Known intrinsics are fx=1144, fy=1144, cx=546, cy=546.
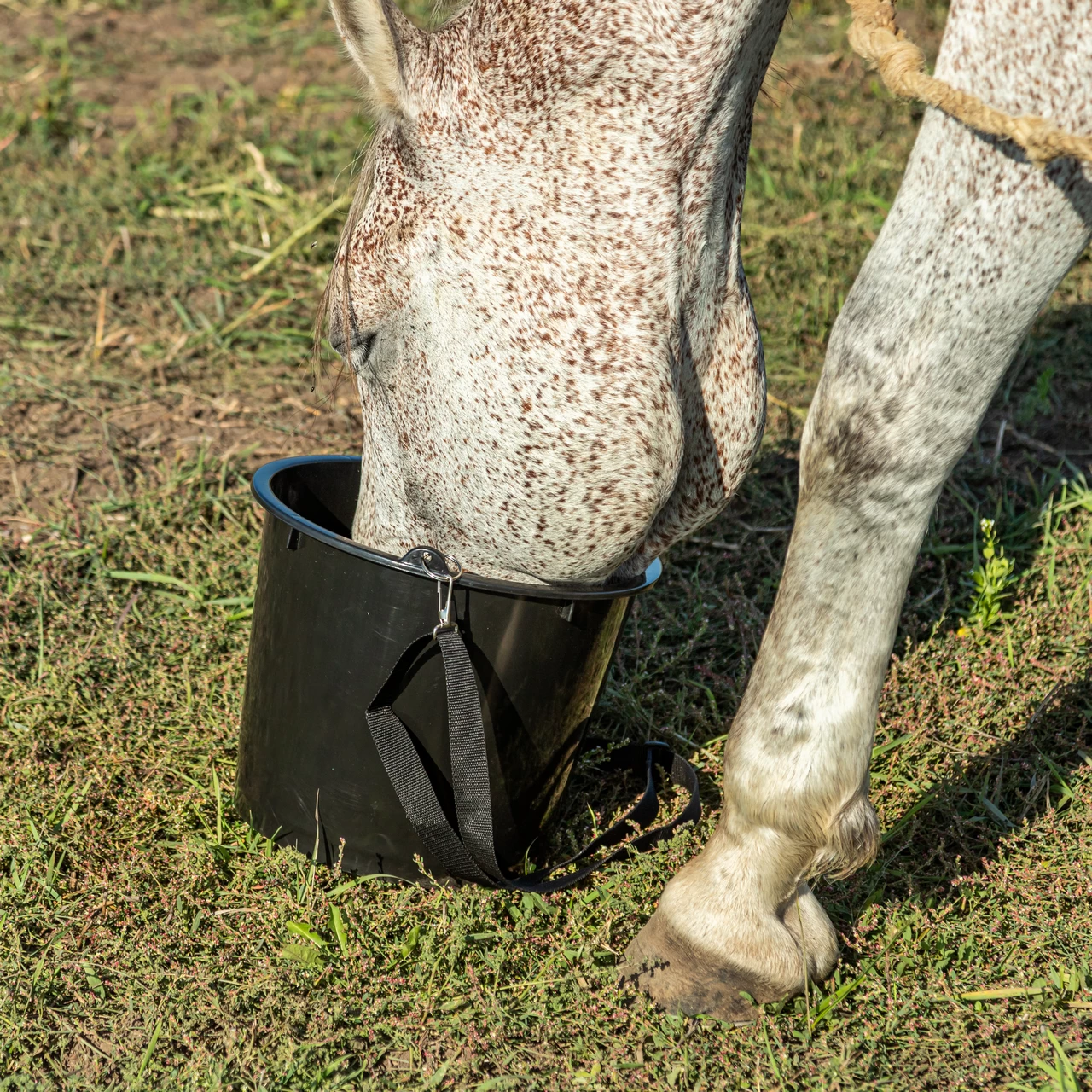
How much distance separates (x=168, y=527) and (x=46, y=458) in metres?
0.51

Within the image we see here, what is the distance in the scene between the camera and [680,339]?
1.72 meters

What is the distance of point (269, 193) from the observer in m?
4.46

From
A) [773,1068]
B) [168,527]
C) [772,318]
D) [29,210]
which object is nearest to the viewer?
[773,1068]

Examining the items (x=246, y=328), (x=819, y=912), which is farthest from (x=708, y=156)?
(x=246, y=328)

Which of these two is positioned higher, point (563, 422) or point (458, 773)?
point (563, 422)

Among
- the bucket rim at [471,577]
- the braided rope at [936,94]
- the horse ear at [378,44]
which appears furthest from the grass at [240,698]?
the braided rope at [936,94]

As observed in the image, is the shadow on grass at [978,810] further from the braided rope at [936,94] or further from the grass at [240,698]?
the braided rope at [936,94]

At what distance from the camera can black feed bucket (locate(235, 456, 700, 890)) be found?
6.33ft

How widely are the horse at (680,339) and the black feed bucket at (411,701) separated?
11 cm

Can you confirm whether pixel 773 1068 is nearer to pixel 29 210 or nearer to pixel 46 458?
pixel 46 458

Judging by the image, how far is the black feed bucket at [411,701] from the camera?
1.93m

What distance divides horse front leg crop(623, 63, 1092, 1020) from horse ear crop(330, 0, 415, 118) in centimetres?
73

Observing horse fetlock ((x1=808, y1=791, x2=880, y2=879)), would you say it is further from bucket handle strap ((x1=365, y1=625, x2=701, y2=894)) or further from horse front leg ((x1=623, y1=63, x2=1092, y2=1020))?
bucket handle strap ((x1=365, y1=625, x2=701, y2=894))

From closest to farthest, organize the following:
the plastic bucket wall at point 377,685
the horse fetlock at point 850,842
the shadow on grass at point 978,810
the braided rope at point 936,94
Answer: the braided rope at point 936,94 < the horse fetlock at point 850,842 < the plastic bucket wall at point 377,685 < the shadow on grass at point 978,810
